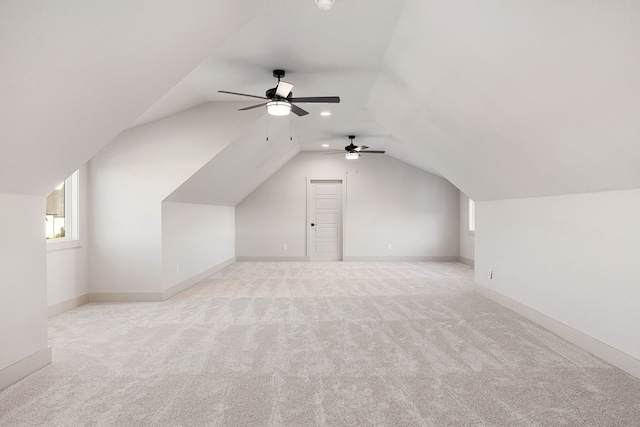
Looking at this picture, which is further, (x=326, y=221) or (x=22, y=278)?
(x=326, y=221)

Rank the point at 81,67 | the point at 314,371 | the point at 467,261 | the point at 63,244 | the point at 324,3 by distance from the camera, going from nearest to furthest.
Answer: the point at 81,67
the point at 324,3
the point at 314,371
the point at 63,244
the point at 467,261

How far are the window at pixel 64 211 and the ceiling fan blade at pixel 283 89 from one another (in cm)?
302

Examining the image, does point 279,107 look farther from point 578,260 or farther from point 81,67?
point 578,260

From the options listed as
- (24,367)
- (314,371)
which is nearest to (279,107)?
(314,371)

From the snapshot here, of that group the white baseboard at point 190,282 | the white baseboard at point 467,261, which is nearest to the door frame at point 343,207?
the white baseboard at point 190,282

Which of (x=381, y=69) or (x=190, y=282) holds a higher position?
(x=381, y=69)

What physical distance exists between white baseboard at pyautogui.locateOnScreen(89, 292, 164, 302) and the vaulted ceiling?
256 cm

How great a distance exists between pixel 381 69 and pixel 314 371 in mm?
3247

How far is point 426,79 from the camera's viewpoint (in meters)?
3.65

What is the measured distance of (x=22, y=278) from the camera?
2.70 m

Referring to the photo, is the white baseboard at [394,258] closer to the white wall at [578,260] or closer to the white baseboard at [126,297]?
the white wall at [578,260]

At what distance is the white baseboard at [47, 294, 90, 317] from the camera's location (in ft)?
14.2

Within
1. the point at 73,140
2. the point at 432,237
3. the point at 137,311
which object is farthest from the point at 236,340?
the point at 432,237

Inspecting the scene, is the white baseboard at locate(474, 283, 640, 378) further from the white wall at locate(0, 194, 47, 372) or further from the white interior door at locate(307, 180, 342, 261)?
the white interior door at locate(307, 180, 342, 261)
